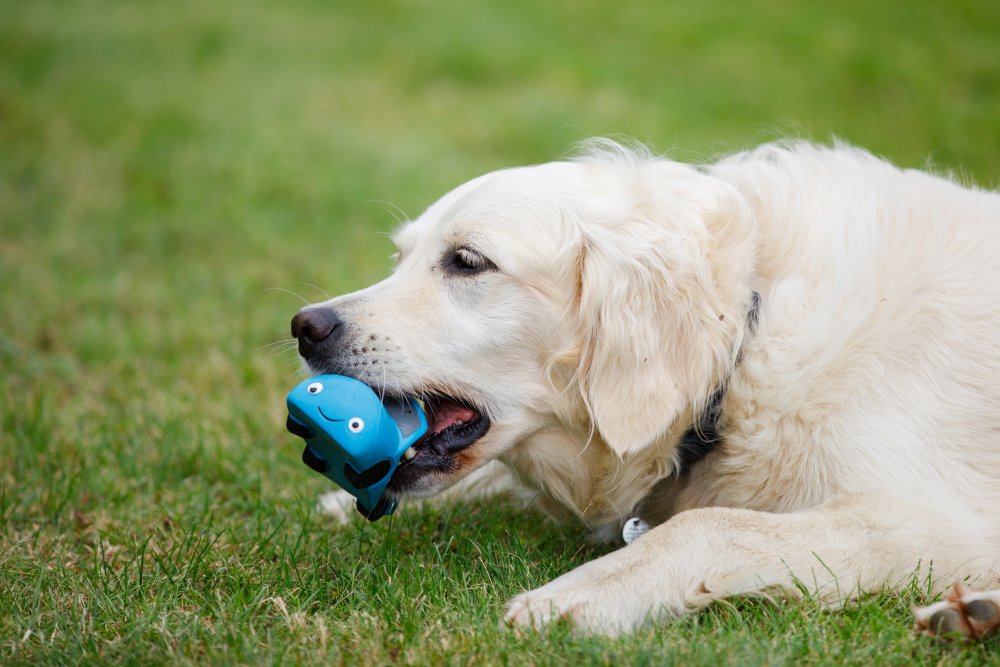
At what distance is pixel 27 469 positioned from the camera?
12.8 ft

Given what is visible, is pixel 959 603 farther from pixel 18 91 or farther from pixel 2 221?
pixel 18 91

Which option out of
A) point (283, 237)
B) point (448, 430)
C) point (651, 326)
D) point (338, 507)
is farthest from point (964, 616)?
point (283, 237)

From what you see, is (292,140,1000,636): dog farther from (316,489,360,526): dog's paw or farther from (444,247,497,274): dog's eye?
(316,489,360,526): dog's paw

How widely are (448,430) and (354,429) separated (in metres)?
0.38

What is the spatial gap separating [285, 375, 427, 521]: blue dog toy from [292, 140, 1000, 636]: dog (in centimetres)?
8

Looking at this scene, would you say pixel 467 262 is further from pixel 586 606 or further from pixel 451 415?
pixel 586 606

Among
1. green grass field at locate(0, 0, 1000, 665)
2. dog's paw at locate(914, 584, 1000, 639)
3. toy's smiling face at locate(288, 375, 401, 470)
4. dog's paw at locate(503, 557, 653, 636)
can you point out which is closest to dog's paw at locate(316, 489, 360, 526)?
green grass field at locate(0, 0, 1000, 665)

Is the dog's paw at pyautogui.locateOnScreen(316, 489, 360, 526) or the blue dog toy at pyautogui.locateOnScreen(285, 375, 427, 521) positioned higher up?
the blue dog toy at pyautogui.locateOnScreen(285, 375, 427, 521)

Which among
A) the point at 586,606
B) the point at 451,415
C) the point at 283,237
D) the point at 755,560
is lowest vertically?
the point at 283,237

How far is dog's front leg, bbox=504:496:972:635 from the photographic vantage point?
2650mm

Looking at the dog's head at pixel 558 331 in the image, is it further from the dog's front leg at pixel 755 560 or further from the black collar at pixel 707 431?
the dog's front leg at pixel 755 560

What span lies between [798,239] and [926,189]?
0.53m

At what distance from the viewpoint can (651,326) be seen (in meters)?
3.03

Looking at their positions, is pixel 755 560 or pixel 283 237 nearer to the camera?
pixel 755 560
